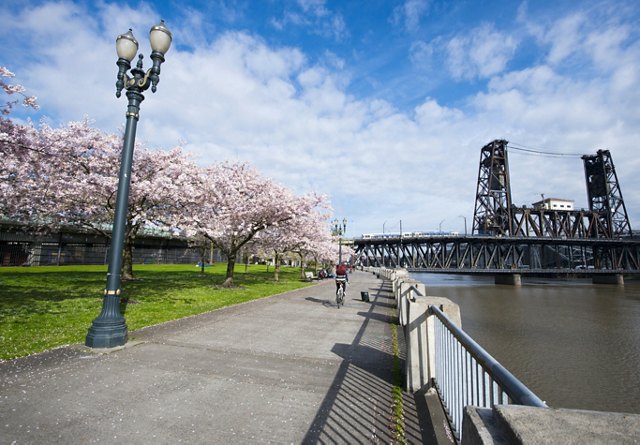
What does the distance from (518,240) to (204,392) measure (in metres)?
87.4

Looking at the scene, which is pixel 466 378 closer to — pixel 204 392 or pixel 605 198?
pixel 204 392

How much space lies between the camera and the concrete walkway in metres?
3.96

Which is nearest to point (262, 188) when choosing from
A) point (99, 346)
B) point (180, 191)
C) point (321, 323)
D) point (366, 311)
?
point (180, 191)

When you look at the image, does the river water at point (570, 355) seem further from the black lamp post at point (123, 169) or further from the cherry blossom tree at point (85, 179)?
the cherry blossom tree at point (85, 179)

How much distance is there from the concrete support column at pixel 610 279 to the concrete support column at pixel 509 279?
27783 mm

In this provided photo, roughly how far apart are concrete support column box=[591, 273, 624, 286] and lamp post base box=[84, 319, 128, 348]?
10616 centimetres

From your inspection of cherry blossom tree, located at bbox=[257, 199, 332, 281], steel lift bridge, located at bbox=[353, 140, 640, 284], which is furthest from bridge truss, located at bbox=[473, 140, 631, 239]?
cherry blossom tree, located at bbox=[257, 199, 332, 281]

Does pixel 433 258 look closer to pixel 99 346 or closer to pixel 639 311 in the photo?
pixel 639 311

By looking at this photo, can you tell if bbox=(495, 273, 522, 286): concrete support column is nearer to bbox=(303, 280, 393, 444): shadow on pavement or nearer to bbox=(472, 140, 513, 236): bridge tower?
bbox=(472, 140, 513, 236): bridge tower

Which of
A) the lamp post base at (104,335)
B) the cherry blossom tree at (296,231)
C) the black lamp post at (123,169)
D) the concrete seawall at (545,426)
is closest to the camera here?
the concrete seawall at (545,426)

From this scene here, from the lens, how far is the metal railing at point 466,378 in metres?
2.33

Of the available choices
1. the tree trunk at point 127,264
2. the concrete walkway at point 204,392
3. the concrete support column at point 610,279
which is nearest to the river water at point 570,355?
the concrete walkway at point 204,392

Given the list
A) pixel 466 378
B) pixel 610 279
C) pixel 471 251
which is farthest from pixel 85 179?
pixel 610 279

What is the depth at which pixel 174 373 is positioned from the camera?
18.9 feet
